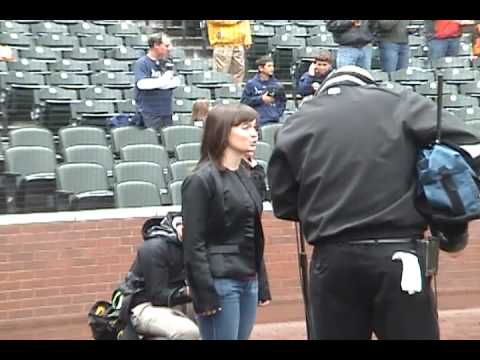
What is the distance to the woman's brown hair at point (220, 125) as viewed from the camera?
461 centimetres

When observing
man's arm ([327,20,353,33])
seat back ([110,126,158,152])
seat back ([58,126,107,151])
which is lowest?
seat back ([110,126,158,152])

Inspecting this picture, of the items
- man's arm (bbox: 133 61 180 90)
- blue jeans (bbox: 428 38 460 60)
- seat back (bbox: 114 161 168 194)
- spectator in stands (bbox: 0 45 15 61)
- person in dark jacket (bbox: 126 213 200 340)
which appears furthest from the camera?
blue jeans (bbox: 428 38 460 60)

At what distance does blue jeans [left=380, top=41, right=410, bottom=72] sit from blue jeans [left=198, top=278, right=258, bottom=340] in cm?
814

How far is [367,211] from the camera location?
3.68 m

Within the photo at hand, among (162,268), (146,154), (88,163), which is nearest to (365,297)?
(162,268)

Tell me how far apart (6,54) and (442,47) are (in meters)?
5.96

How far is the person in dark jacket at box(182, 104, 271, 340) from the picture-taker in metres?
4.46

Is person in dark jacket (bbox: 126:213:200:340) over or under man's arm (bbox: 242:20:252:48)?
under

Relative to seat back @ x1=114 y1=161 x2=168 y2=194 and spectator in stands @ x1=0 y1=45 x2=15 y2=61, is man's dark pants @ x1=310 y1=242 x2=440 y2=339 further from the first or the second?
spectator in stands @ x1=0 y1=45 x2=15 y2=61

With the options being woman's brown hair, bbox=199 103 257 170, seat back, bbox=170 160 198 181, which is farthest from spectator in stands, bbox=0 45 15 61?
woman's brown hair, bbox=199 103 257 170

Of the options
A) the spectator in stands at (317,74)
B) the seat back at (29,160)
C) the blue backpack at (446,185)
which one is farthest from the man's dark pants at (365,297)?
the spectator in stands at (317,74)

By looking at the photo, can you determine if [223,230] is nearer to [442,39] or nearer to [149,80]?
[149,80]

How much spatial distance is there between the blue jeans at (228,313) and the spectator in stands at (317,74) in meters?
6.35
